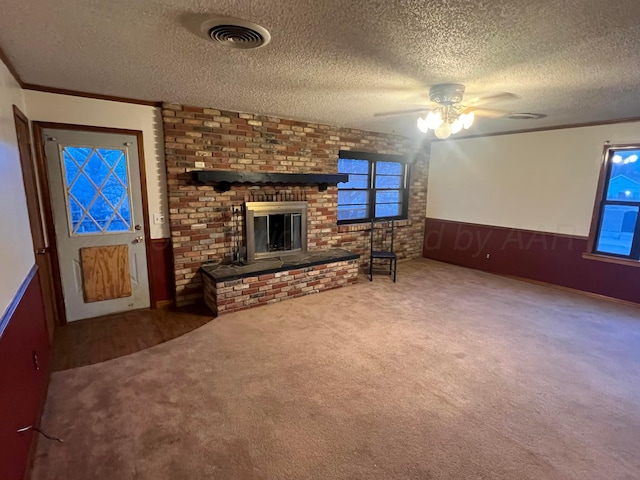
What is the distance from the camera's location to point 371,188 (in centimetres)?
557

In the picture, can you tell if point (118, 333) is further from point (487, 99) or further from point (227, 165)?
point (487, 99)

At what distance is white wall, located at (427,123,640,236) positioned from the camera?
4270mm

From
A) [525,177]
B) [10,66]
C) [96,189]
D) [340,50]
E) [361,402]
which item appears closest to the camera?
[340,50]

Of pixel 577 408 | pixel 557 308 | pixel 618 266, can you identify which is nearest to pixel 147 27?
pixel 577 408

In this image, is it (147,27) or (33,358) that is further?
(33,358)

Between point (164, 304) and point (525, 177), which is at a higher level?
point (525, 177)

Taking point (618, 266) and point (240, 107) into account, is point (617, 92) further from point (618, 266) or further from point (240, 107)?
point (240, 107)

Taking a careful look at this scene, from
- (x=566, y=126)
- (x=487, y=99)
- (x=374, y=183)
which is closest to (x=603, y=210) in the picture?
(x=566, y=126)

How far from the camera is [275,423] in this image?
2018mm

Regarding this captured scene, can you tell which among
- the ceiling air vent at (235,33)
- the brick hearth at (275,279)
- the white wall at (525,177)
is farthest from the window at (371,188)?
the ceiling air vent at (235,33)

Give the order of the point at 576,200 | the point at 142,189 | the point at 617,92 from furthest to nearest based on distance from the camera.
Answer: the point at 576,200 → the point at 142,189 → the point at 617,92

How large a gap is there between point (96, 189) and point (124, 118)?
0.80 meters

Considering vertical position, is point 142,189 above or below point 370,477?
above

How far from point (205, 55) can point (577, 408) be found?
11.3 feet
